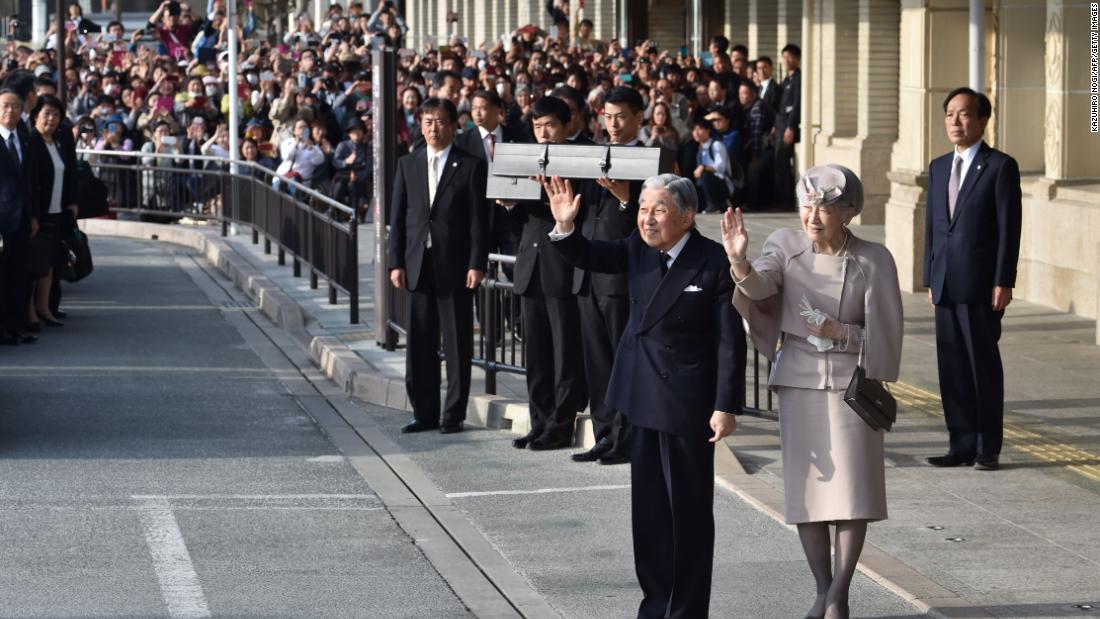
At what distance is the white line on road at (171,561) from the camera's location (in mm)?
7965

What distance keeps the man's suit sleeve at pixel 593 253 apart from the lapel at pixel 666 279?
0.55 feet

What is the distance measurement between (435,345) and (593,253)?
4463 mm

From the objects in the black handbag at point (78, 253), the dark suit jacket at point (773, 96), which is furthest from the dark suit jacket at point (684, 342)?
the dark suit jacket at point (773, 96)

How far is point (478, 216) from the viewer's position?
11.8 metres

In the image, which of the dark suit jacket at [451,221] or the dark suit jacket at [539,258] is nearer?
the dark suit jacket at [539,258]

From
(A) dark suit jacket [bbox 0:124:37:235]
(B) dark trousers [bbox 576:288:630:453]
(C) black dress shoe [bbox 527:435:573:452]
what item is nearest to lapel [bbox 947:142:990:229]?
(B) dark trousers [bbox 576:288:630:453]

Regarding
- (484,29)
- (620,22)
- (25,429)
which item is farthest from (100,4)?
(25,429)

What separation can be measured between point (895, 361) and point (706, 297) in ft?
2.23

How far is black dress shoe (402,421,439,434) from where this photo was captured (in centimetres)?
1218

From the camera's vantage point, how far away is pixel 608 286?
1062cm

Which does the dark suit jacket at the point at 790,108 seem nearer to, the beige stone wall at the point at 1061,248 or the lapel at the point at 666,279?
the beige stone wall at the point at 1061,248

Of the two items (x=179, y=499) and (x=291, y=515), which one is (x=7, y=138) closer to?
(x=179, y=499)

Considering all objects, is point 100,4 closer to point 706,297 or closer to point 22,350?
point 22,350

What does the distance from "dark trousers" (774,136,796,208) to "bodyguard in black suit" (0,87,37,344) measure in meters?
11.7
